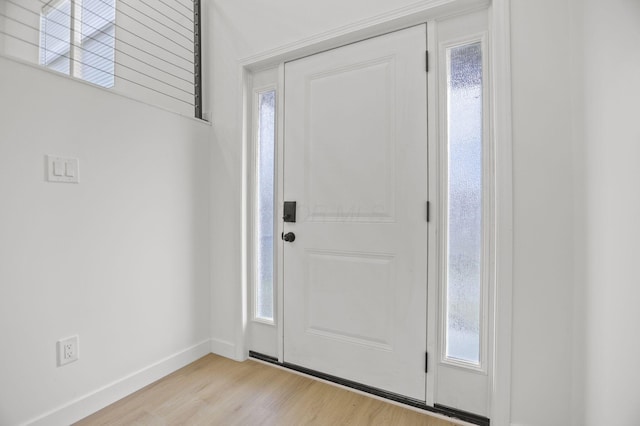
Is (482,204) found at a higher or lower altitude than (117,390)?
higher

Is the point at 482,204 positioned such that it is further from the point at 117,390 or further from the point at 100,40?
the point at 100,40

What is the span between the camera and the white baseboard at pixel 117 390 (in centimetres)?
143

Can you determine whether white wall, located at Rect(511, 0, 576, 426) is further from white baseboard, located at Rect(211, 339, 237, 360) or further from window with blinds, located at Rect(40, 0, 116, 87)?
window with blinds, located at Rect(40, 0, 116, 87)

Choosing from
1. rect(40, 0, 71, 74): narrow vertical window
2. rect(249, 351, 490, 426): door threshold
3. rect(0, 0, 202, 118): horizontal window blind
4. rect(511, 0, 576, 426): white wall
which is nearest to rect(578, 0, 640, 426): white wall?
rect(511, 0, 576, 426): white wall

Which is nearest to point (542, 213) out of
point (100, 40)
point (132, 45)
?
point (132, 45)

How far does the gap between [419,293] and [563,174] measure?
33.8 inches

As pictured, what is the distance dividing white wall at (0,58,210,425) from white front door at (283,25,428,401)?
75 cm

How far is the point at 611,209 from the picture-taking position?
3.46 feet

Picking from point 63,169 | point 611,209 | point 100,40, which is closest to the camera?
point 611,209

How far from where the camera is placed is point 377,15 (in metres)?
1.65

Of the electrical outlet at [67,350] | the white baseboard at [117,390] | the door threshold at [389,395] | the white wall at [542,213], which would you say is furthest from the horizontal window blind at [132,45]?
the white wall at [542,213]

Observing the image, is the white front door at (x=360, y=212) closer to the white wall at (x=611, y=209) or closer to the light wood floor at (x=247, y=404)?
the light wood floor at (x=247, y=404)

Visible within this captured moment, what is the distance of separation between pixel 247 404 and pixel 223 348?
63 cm

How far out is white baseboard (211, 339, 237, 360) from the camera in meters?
2.15
